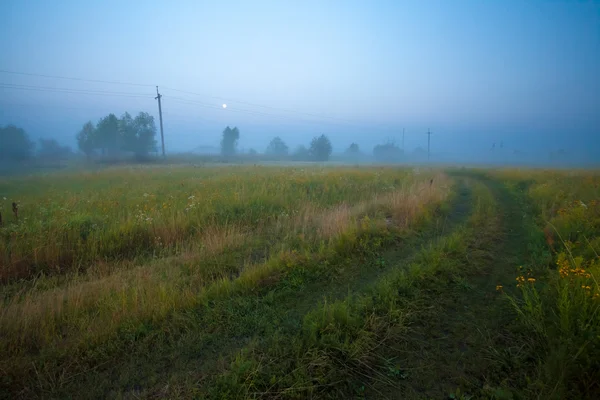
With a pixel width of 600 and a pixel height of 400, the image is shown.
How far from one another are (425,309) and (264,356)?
2.56 meters

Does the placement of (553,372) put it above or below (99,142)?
below

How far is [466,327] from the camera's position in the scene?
3514mm

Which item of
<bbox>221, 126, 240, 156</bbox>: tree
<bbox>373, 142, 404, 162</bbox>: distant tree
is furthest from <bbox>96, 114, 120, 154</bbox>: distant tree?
<bbox>373, 142, 404, 162</bbox>: distant tree

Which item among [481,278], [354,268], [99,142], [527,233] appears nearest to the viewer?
[481,278]

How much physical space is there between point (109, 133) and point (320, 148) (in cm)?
6419

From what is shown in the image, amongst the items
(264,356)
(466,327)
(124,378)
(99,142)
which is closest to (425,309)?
(466,327)

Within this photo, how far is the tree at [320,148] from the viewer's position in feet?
310

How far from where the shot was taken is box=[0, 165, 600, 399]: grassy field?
2.66m

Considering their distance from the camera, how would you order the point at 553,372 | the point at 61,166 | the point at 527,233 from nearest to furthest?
the point at 553,372 → the point at 527,233 → the point at 61,166

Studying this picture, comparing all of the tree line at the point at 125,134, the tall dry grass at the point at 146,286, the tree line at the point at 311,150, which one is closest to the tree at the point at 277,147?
the tree line at the point at 311,150

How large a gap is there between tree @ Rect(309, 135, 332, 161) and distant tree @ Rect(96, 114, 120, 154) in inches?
2368

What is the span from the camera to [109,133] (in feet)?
218

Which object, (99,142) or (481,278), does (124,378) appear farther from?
(99,142)

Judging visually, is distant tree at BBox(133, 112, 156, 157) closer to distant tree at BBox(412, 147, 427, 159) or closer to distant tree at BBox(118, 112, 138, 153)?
distant tree at BBox(118, 112, 138, 153)
